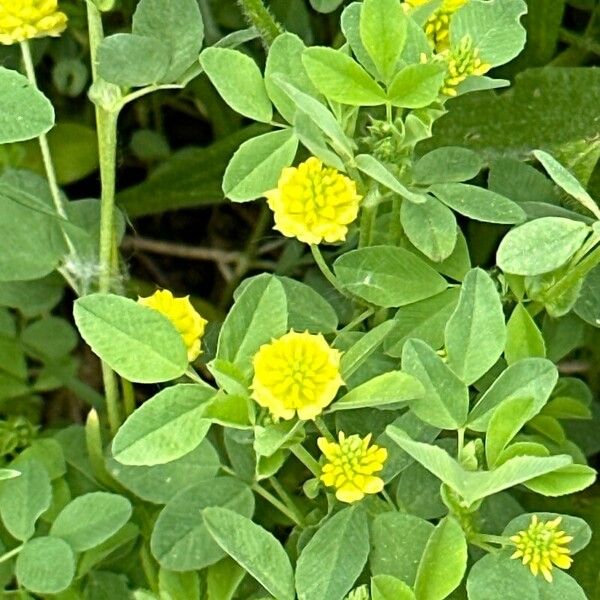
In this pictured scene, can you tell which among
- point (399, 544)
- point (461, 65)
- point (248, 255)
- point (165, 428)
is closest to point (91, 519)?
point (165, 428)

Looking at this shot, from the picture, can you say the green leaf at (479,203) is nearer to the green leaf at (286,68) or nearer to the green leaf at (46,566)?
the green leaf at (286,68)

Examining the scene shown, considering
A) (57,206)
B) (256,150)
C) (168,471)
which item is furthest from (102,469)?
(256,150)

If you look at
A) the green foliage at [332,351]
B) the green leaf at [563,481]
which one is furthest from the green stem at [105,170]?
the green leaf at [563,481]

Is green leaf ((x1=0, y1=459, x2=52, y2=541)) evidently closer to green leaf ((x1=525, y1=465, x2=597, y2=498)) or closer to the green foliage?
the green foliage

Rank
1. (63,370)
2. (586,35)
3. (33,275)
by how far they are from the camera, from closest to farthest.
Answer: (33,275) → (63,370) → (586,35)

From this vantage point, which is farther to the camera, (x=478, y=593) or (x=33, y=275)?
(x=33, y=275)

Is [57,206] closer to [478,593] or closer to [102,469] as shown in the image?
[102,469]
